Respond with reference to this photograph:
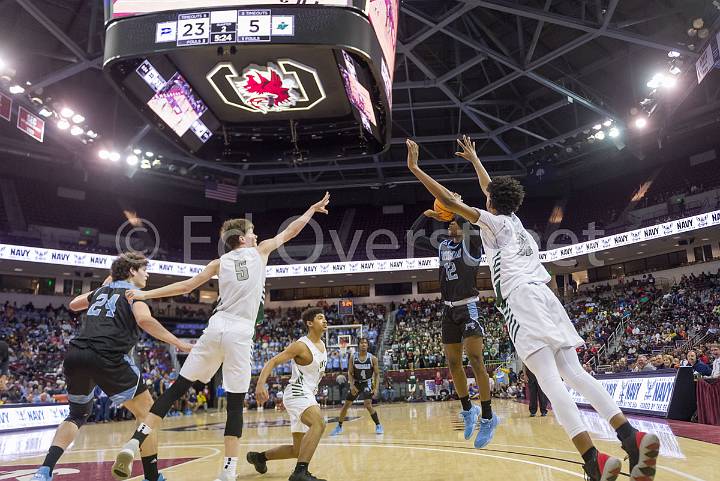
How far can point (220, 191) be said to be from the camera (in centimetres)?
3092

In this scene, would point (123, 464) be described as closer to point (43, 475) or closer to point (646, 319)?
point (43, 475)

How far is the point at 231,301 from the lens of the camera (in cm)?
455

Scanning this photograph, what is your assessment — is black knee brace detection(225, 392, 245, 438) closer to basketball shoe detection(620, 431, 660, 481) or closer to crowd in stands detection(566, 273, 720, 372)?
basketball shoe detection(620, 431, 660, 481)

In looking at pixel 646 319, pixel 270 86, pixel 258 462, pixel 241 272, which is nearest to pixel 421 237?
pixel 646 319

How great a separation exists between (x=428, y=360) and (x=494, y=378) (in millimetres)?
3388

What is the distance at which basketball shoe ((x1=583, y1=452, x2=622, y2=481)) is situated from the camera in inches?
121

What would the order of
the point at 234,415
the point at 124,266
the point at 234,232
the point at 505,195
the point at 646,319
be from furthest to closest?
the point at 646,319
the point at 124,266
the point at 234,232
the point at 234,415
the point at 505,195

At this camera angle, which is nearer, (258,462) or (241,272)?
(241,272)

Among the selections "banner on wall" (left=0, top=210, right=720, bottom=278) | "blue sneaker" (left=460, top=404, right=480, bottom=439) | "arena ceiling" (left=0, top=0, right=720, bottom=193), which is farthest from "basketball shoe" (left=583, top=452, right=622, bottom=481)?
"banner on wall" (left=0, top=210, right=720, bottom=278)

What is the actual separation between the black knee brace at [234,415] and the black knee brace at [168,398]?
0.40 metres

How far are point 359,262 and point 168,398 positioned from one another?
28054mm

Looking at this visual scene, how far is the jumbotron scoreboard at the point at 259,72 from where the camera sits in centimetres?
681

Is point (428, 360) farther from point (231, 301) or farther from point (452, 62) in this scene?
point (231, 301)

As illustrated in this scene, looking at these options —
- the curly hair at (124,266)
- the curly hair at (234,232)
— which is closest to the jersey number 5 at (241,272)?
the curly hair at (234,232)
